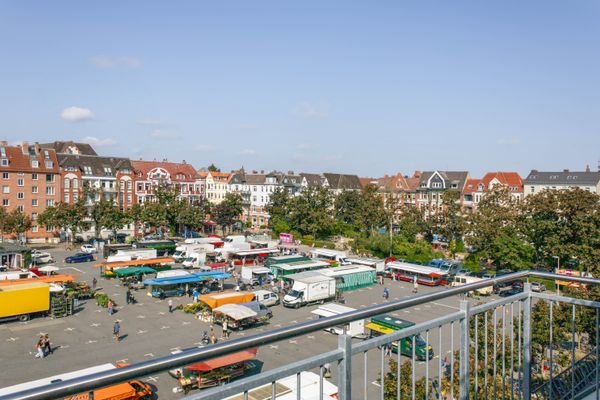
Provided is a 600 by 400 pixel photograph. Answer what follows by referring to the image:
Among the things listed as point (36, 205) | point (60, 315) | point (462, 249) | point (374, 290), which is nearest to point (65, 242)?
point (36, 205)

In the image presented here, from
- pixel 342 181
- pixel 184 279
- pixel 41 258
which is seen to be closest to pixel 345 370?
pixel 184 279

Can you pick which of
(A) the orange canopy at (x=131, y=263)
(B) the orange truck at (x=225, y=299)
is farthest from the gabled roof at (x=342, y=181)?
(B) the orange truck at (x=225, y=299)

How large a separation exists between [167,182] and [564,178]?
5228 cm

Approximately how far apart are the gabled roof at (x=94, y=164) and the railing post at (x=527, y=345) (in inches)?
2261

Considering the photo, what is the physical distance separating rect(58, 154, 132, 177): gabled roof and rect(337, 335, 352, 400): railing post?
5817 cm

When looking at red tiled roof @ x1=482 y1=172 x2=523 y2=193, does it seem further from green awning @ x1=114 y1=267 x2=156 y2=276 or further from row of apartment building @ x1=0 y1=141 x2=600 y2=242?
green awning @ x1=114 y1=267 x2=156 y2=276

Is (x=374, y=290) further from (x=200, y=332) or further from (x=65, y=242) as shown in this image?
(x=65, y=242)

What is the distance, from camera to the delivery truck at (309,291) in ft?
90.4

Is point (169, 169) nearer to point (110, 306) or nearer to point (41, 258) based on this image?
point (41, 258)

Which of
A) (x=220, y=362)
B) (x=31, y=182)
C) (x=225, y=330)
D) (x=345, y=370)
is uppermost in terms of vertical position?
(x=31, y=182)

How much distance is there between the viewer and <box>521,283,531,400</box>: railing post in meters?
4.54

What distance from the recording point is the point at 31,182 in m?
51.1

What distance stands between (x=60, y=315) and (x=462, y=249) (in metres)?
36.3

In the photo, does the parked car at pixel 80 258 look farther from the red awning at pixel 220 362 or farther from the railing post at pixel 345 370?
the railing post at pixel 345 370
